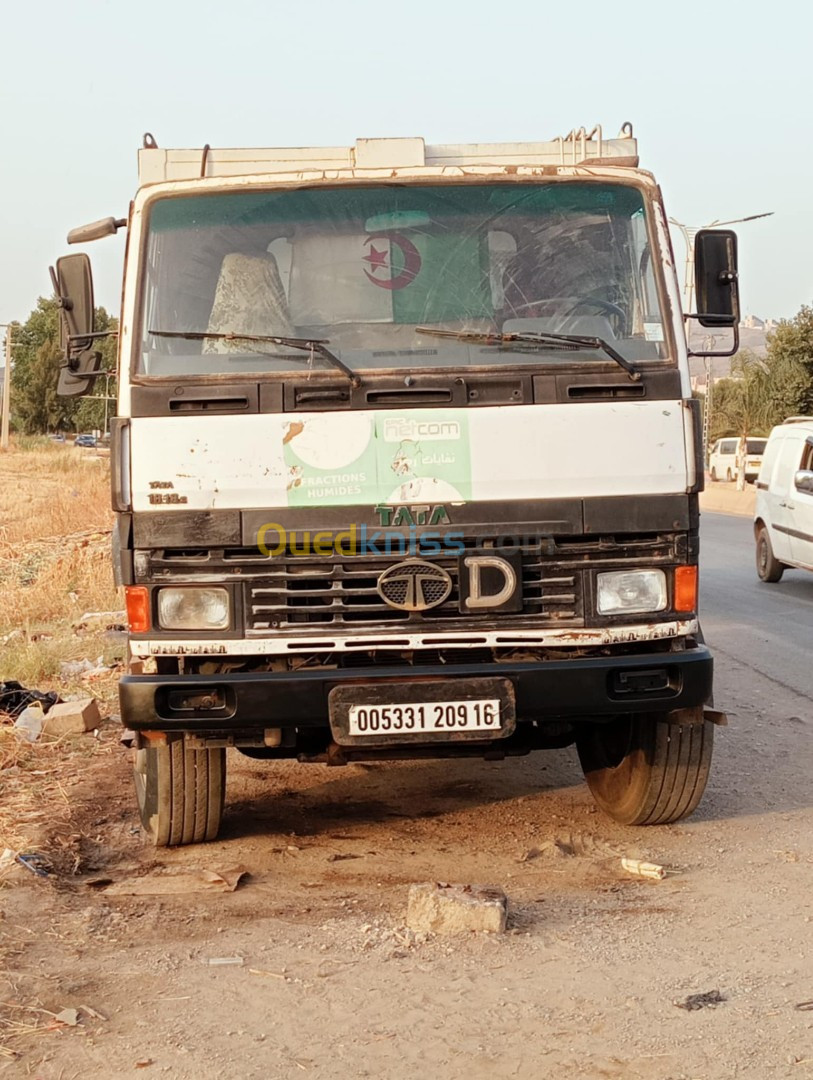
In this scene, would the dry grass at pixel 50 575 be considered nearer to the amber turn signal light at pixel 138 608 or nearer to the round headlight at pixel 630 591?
the amber turn signal light at pixel 138 608

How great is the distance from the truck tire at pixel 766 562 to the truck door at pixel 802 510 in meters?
0.65

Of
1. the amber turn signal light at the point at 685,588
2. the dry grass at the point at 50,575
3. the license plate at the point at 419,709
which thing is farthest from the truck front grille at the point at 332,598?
the dry grass at the point at 50,575

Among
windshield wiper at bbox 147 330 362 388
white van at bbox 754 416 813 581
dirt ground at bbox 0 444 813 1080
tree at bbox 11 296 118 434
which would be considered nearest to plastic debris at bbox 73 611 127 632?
dirt ground at bbox 0 444 813 1080

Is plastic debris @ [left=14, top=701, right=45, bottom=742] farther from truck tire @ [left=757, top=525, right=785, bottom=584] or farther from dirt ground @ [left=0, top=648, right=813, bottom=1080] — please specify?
truck tire @ [left=757, top=525, right=785, bottom=584]

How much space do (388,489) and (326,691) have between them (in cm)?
74

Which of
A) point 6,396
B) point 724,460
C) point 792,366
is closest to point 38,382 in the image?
point 6,396

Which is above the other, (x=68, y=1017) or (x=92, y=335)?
(x=92, y=335)

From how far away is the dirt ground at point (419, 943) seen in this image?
3.59m

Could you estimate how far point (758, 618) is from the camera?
12094 millimetres

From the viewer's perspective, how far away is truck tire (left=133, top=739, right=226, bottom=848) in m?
5.41

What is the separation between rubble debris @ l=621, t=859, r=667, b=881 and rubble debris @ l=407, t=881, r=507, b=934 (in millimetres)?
782

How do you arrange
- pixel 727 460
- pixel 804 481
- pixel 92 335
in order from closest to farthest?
1. pixel 92 335
2. pixel 804 481
3. pixel 727 460

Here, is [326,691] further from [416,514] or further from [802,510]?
[802,510]

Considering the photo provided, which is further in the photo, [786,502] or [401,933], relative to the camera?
[786,502]
